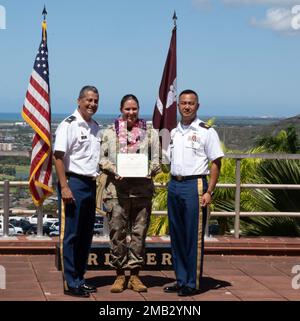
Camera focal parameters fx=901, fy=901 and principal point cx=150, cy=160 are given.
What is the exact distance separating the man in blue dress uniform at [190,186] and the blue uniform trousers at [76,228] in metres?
0.74

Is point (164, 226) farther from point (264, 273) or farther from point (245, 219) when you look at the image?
point (264, 273)

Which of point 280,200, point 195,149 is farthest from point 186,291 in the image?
point 280,200

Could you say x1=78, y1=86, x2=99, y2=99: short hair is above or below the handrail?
above

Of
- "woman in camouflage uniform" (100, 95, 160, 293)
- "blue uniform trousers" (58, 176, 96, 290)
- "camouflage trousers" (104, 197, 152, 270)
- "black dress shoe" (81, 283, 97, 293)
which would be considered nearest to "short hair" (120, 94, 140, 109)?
"woman in camouflage uniform" (100, 95, 160, 293)

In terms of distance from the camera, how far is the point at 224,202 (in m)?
11.9

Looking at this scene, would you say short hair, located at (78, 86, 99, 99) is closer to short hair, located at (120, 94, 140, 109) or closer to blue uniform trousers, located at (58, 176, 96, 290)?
short hair, located at (120, 94, 140, 109)

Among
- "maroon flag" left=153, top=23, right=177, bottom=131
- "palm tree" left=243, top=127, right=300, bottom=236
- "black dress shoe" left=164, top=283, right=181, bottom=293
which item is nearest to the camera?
"black dress shoe" left=164, top=283, right=181, bottom=293

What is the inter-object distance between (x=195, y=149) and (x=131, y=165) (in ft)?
1.91

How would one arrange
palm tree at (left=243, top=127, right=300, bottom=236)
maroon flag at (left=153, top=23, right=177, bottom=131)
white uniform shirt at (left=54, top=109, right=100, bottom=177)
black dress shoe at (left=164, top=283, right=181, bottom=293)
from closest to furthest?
white uniform shirt at (left=54, top=109, right=100, bottom=177) < black dress shoe at (left=164, top=283, right=181, bottom=293) < maroon flag at (left=153, top=23, right=177, bottom=131) < palm tree at (left=243, top=127, right=300, bottom=236)

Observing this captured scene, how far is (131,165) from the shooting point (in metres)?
7.81

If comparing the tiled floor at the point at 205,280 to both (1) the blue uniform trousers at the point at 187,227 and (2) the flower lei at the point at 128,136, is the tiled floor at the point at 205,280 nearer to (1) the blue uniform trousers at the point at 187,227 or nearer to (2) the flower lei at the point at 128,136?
(1) the blue uniform trousers at the point at 187,227

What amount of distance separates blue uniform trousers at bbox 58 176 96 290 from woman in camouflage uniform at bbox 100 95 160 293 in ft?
0.60

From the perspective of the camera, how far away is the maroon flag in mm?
10719

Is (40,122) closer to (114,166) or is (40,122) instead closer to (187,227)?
(114,166)
